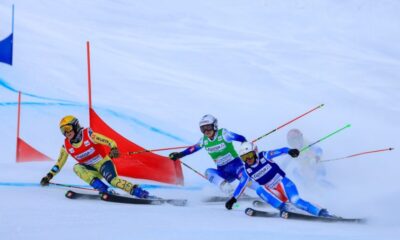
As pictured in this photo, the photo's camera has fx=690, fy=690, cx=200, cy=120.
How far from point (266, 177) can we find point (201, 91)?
9.51 metres

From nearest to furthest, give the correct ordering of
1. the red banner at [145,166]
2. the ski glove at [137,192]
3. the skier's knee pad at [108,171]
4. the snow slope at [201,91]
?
the snow slope at [201,91] → the ski glove at [137,192] → the skier's knee pad at [108,171] → the red banner at [145,166]

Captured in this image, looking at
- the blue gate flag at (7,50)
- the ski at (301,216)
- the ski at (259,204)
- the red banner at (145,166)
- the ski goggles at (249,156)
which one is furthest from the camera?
the blue gate flag at (7,50)

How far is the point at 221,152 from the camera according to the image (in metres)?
9.05

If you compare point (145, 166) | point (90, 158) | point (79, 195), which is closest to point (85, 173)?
point (90, 158)

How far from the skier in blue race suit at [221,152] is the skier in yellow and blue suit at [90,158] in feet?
2.96

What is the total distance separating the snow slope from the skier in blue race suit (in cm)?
42

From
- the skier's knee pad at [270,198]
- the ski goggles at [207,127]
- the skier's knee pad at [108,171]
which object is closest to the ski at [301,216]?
the skier's knee pad at [270,198]

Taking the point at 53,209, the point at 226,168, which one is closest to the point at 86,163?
the point at 53,209

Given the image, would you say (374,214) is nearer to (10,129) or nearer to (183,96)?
(10,129)

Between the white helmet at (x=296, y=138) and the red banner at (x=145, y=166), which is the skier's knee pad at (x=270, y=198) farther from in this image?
the white helmet at (x=296, y=138)

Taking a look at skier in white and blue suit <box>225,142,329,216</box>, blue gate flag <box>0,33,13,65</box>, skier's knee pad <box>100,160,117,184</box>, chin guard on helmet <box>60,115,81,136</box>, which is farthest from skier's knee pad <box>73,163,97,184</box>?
blue gate flag <box>0,33,13,65</box>

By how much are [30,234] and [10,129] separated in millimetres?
6316

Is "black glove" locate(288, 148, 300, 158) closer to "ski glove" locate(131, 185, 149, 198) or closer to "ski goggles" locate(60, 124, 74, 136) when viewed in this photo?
"ski glove" locate(131, 185, 149, 198)

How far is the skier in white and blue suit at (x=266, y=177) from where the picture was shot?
7.60m
